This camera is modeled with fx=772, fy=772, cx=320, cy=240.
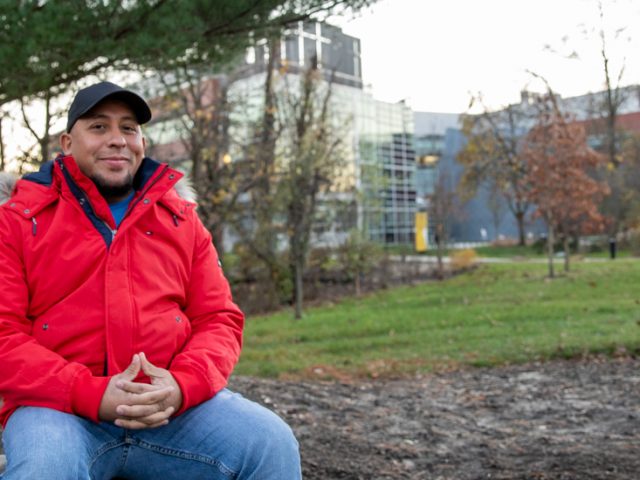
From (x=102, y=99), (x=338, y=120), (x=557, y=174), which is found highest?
(x=338, y=120)

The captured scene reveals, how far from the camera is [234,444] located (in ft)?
8.27

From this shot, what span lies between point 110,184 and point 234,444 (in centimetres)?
109

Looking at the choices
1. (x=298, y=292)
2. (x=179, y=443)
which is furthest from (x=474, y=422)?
(x=298, y=292)

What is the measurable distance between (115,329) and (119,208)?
554 mm

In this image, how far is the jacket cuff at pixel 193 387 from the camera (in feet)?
8.43

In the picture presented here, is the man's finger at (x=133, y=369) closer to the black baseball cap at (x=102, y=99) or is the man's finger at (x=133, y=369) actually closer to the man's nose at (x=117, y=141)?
the man's nose at (x=117, y=141)

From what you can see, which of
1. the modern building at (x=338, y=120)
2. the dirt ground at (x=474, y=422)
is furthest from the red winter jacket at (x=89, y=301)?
the modern building at (x=338, y=120)

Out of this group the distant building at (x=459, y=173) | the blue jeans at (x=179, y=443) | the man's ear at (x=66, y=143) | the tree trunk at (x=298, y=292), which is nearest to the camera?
the blue jeans at (x=179, y=443)

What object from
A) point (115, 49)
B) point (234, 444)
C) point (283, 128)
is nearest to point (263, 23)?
point (115, 49)

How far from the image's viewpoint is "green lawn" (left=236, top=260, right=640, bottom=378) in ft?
29.7

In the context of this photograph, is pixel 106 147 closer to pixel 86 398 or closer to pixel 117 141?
pixel 117 141

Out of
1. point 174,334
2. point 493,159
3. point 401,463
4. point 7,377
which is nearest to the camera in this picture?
point 7,377

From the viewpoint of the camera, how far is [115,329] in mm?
2615

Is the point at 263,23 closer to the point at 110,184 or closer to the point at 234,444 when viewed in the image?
the point at 110,184
